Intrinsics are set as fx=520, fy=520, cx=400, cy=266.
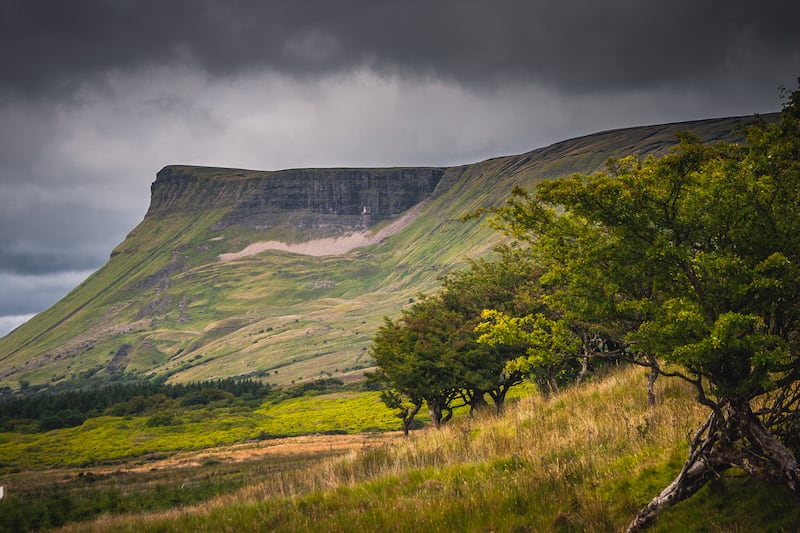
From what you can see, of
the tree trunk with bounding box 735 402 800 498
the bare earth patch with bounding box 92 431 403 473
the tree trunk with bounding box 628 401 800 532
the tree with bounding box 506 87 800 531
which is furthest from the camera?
the bare earth patch with bounding box 92 431 403 473

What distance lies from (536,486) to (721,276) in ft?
20.4

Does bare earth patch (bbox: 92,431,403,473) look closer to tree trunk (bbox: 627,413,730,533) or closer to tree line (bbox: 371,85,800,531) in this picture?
tree line (bbox: 371,85,800,531)

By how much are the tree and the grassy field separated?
0.82 meters

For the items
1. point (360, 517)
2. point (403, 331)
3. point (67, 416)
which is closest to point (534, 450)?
point (360, 517)

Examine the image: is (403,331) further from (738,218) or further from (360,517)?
(738,218)

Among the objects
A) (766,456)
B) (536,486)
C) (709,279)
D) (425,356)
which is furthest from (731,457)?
(425,356)

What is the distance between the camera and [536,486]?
12.1 m

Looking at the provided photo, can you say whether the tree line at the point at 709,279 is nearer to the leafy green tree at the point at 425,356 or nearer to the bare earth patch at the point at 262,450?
the leafy green tree at the point at 425,356

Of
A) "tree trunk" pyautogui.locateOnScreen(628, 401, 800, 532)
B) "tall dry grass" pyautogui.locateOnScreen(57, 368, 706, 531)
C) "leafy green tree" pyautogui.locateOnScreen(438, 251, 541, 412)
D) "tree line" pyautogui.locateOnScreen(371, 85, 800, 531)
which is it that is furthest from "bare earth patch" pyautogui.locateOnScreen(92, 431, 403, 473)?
"tree trunk" pyautogui.locateOnScreen(628, 401, 800, 532)

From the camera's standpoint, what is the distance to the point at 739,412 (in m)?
8.32

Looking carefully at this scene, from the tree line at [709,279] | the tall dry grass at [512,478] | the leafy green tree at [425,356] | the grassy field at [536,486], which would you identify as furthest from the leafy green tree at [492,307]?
the tree line at [709,279]

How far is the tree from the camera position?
330 inches

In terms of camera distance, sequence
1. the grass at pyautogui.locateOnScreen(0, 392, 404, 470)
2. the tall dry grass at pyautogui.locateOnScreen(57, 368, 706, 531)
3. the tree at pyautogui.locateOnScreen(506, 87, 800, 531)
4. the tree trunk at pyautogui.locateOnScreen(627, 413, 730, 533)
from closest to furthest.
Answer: the tree at pyautogui.locateOnScreen(506, 87, 800, 531) → the tree trunk at pyautogui.locateOnScreen(627, 413, 730, 533) → the tall dry grass at pyautogui.locateOnScreen(57, 368, 706, 531) → the grass at pyautogui.locateOnScreen(0, 392, 404, 470)

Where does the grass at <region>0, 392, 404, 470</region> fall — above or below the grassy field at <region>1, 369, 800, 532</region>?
below
